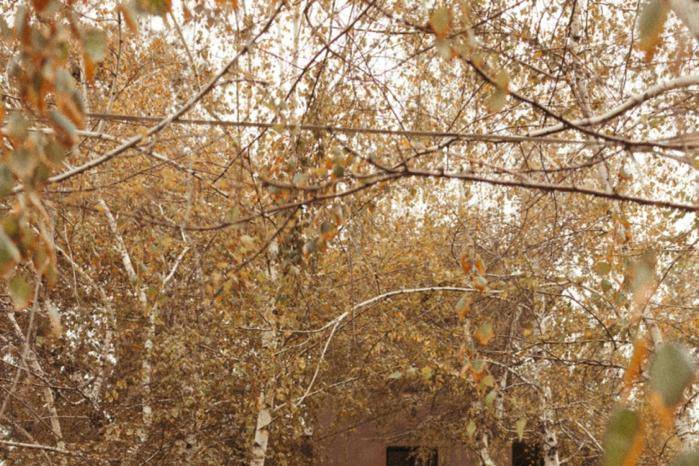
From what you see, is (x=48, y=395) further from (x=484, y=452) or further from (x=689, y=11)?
(x=689, y=11)

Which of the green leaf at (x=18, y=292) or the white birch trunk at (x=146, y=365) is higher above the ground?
the white birch trunk at (x=146, y=365)

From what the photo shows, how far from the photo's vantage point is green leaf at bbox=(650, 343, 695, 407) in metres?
0.66

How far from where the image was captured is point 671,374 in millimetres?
664

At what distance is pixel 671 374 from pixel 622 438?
8 centimetres

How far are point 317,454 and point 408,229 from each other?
372cm

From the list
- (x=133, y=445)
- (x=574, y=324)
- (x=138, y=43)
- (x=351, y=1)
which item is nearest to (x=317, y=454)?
(x=133, y=445)

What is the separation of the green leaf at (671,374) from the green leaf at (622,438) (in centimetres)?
4

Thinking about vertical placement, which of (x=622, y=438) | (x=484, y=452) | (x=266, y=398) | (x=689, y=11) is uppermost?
(x=689, y=11)

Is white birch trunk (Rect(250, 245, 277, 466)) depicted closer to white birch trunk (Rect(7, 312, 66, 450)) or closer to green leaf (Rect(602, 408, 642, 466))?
white birch trunk (Rect(7, 312, 66, 450))

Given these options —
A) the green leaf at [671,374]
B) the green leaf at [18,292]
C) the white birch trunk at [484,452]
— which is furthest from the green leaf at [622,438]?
the white birch trunk at [484,452]

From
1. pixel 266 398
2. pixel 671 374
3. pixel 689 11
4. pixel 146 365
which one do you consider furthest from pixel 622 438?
pixel 146 365

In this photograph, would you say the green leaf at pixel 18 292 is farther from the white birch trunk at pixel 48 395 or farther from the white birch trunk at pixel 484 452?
Answer: the white birch trunk at pixel 484 452

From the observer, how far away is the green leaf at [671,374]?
66 cm

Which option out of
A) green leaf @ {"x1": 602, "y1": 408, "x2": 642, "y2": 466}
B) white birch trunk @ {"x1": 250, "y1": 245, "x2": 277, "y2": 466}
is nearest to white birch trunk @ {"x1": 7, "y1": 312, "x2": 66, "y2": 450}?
white birch trunk @ {"x1": 250, "y1": 245, "x2": 277, "y2": 466}
